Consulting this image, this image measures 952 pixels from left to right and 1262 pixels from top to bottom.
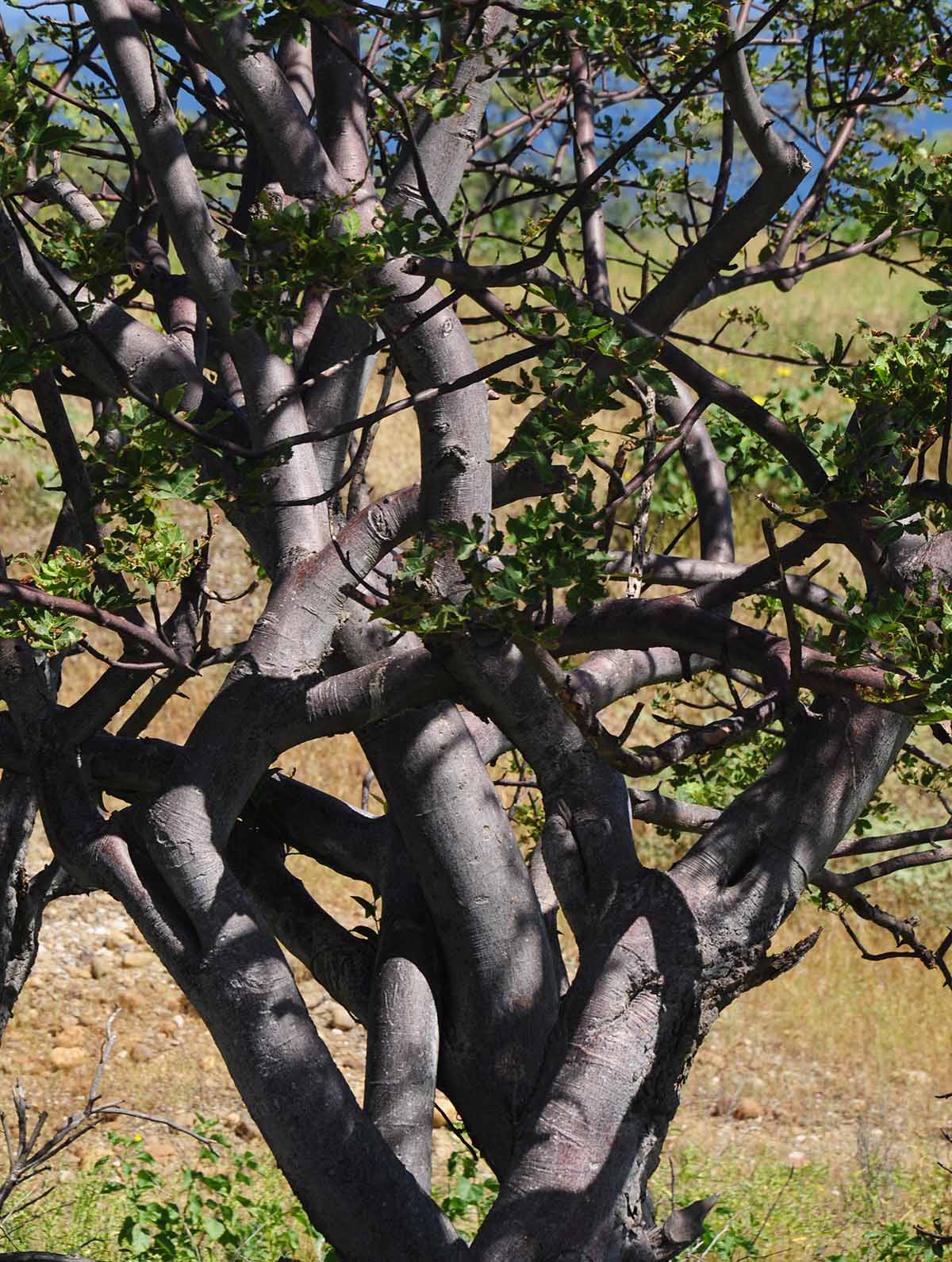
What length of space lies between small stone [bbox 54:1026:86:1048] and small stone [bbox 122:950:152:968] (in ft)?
2.20

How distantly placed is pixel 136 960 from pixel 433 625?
6.44m

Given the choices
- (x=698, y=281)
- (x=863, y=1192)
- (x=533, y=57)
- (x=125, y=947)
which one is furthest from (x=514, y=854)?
(x=125, y=947)

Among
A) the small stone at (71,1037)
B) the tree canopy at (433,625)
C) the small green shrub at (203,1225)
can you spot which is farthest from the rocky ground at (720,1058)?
the tree canopy at (433,625)

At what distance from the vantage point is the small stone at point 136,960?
776 cm

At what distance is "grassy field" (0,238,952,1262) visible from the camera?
16.5 feet

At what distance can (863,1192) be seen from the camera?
5.74m

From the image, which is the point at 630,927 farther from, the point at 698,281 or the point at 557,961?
the point at 698,281

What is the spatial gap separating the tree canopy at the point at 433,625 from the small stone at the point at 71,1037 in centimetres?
400

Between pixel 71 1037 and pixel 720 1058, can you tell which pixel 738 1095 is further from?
pixel 71 1037

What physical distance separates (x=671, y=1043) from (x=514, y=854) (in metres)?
0.60

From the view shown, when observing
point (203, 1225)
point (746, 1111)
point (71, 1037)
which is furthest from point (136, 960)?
point (203, 1225)

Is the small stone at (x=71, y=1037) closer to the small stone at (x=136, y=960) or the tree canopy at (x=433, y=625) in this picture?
the small stone at (x=136, y=960)

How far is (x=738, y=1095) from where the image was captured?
6902 mm

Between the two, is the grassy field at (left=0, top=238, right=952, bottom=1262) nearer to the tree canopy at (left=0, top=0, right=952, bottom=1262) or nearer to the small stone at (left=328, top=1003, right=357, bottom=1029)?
the small stone at (left=328, top=1003, right=357, bottom=1029)
